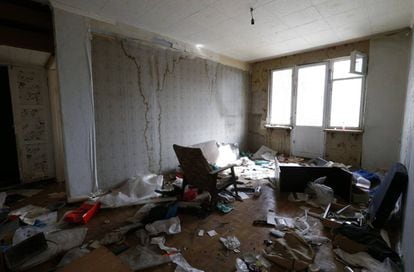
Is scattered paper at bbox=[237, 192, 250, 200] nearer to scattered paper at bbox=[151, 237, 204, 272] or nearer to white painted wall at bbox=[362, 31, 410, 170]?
scattered paper at bbox=[151, 237, 204, 272]

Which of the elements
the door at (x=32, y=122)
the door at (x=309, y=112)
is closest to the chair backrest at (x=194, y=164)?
the door at (x=32, y=122)

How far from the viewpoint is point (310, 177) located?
3002 mm

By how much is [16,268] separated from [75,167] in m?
1.33

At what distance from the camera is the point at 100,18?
2.82m

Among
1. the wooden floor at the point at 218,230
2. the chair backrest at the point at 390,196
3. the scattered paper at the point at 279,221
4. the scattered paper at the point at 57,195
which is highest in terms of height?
the chair backrest at the point at 390,196

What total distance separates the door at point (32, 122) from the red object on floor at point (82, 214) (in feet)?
6.45

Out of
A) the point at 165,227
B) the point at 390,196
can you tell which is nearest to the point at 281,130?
the point at 390,196

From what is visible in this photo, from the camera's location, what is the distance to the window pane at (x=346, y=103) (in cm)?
407

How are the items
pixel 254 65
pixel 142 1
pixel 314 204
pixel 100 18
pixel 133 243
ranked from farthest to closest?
pixel 254 65
pixel 100 18
pixel 314 204
pixel 142 1
pixel 133 243

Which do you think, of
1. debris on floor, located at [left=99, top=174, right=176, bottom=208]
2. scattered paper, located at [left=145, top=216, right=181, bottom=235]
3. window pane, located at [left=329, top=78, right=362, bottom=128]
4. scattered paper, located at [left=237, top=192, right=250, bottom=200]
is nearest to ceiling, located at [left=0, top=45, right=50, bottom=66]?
debris on floor, located at [left=99, top=174, right=176, bottom=208]

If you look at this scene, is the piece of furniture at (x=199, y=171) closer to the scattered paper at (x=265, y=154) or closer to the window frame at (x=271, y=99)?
the scattered paper at (x=265, y=154)

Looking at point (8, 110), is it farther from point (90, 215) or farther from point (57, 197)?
point (90, 215)

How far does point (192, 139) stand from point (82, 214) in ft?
8.02

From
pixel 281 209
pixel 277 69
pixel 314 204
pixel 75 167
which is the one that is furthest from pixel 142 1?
pixel 277 69
